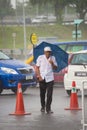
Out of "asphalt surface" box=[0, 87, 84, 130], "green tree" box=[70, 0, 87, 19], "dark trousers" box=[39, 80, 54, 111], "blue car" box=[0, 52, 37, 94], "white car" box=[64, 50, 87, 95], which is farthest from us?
"green tree" box=[70, 0, 87, 19]

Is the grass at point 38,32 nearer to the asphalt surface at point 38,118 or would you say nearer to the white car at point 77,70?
the white car at point 77,70

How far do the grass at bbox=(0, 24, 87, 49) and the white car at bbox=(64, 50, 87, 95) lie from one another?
160 ft

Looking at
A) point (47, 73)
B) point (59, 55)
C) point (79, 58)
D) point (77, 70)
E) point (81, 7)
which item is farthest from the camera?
point (81, 7)

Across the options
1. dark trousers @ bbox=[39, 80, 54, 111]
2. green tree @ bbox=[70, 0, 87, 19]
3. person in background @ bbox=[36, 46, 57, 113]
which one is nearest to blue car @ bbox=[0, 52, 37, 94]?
dark trousers @ bbox=[39, 80, 54, 111]

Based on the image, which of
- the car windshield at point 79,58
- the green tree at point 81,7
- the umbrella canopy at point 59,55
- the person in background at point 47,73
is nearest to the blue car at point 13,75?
the umbrella canopy at point 59,55

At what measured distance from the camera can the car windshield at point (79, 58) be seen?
21.4 m

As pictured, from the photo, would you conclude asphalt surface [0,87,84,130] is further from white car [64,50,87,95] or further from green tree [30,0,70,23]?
green tree [30,0,70,23]

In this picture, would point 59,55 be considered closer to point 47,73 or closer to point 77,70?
point 77,70

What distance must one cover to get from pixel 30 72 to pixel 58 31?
5658 cm

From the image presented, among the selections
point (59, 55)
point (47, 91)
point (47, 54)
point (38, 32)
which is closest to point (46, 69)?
point (47, 54)

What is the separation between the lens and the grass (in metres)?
72.9

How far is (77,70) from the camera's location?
21125mm

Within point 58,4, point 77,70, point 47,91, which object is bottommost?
point 58,4

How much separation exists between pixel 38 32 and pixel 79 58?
55.8 metres
